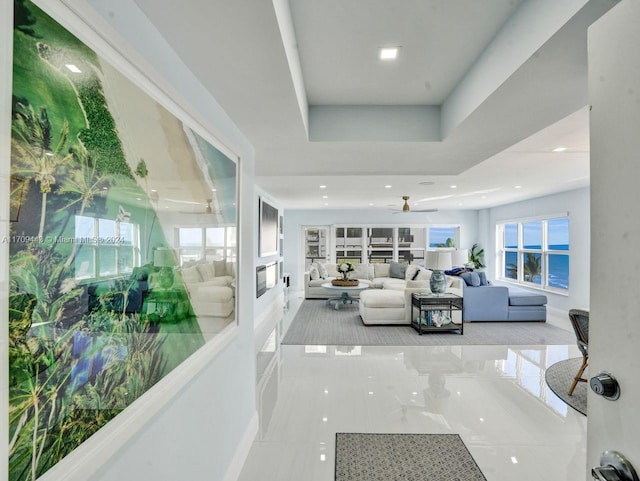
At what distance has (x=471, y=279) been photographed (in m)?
6.16

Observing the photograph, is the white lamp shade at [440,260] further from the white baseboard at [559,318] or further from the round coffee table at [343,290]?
the white baseboard at [559,318]

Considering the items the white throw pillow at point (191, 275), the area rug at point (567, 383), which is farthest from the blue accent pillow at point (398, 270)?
the white throw pillow at point (191, 275)

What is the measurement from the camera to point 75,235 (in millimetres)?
761

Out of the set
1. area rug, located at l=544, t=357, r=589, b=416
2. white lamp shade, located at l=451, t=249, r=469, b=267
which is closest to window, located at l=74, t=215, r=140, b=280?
area rug, located at l=544, t=357, r=589, b=416

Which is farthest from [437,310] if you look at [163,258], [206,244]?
[163,258]

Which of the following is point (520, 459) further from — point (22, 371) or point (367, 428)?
point (22, 371)

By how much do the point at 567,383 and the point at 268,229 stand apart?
16.8ft

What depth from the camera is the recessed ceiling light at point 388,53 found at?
1.87m

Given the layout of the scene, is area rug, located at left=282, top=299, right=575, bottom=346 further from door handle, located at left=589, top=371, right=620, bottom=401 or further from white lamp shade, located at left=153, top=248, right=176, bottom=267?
door handle, located at left=589, top=371, right=620, bottom=401

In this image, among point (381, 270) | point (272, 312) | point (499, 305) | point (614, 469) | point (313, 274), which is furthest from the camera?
point (381, 270)

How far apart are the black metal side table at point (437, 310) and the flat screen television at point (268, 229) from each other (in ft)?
9.45

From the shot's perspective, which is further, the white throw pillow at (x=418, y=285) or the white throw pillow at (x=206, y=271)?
the white throw pillow at (x=418, y=285)

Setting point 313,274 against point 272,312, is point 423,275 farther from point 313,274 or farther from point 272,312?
point 272,312

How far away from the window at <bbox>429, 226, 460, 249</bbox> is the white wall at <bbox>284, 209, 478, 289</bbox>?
0.17 m
